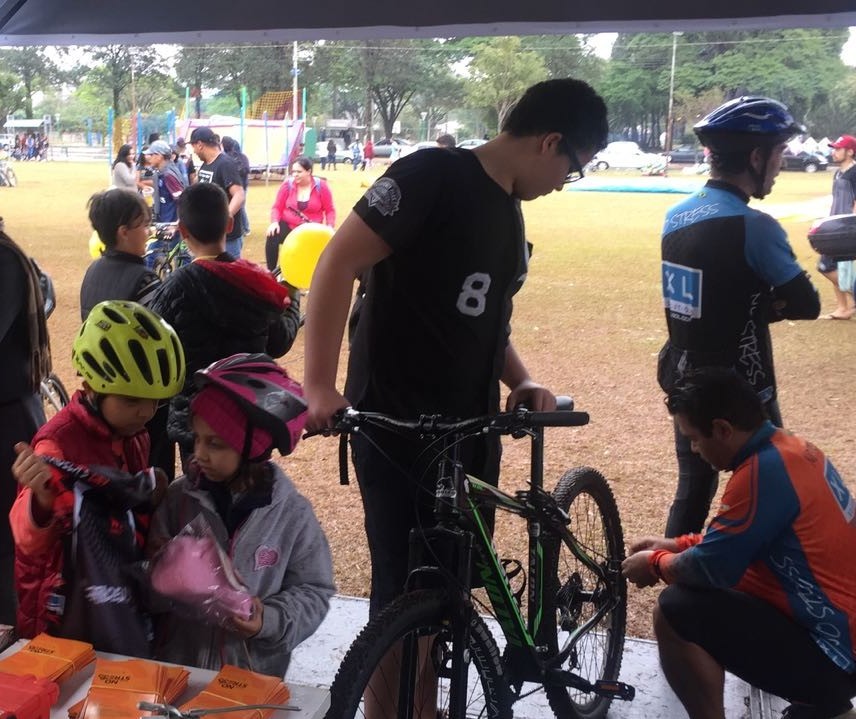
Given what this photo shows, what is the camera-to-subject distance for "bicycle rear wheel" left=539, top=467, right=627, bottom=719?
2.55 m

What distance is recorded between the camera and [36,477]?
6.15 feet

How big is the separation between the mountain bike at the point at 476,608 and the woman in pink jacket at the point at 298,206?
8065mm

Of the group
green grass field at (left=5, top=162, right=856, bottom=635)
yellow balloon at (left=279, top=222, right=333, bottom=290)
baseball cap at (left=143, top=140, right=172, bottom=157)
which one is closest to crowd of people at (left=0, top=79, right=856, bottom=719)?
green grass field at (left=5, top=162, right=856, bottom=635)

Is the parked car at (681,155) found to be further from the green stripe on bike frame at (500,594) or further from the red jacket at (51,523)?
the red jacket at (51,523)

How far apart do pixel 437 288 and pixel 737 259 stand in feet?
3.60

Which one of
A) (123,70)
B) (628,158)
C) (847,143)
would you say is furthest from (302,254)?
(628,158)

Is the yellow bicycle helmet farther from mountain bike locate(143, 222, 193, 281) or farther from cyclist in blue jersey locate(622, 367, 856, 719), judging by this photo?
mountain bike locate(143, 222, 193, 281)

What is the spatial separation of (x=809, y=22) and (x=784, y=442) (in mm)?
1412

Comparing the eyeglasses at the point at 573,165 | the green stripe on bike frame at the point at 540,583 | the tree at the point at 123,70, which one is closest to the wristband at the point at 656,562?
the green stripe on bike frame at the point at 540,583

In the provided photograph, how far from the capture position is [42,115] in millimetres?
30250

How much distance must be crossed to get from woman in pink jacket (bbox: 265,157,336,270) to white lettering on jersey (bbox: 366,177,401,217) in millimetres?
8517

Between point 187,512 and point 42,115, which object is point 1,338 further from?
point 42,115

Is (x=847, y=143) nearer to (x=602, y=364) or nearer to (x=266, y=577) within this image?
(x=602, y=364)

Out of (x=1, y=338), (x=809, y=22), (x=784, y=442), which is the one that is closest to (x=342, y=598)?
(x=1, y=338)
